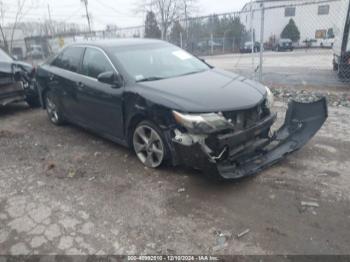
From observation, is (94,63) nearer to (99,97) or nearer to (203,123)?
(99,97)

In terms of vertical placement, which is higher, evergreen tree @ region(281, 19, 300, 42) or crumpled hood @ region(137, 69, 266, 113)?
evergreen tree @ region(281, 19, 300, 42)

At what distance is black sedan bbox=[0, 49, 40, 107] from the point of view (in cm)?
665

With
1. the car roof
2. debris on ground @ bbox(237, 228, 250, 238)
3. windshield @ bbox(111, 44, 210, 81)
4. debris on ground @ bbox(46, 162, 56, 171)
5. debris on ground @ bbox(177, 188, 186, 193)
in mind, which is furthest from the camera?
the car roof

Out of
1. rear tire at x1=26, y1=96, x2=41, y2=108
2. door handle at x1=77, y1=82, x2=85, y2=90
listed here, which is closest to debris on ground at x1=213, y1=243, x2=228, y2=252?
door handle at x1=77, y1=82, x2=85, y2=90

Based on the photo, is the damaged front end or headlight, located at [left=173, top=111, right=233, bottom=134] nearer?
headlight, located at [left=173, top=111, right=233, bottom=134]

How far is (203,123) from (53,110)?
3928mm

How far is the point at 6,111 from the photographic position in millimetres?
7590

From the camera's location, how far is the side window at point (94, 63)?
435 cm

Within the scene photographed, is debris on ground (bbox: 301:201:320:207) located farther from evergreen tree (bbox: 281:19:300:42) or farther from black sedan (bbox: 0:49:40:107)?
evergreen tree (bbox: 281:19:300:42)

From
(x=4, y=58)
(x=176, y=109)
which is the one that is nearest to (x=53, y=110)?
(x=4, y=58)

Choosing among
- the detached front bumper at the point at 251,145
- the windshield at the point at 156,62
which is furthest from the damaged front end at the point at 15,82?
the detached front bumper at the point at 251,145

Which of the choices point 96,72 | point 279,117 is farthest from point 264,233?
point 279,117

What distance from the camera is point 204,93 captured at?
3.58 meters

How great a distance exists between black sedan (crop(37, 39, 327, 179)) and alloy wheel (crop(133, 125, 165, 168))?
1cm
